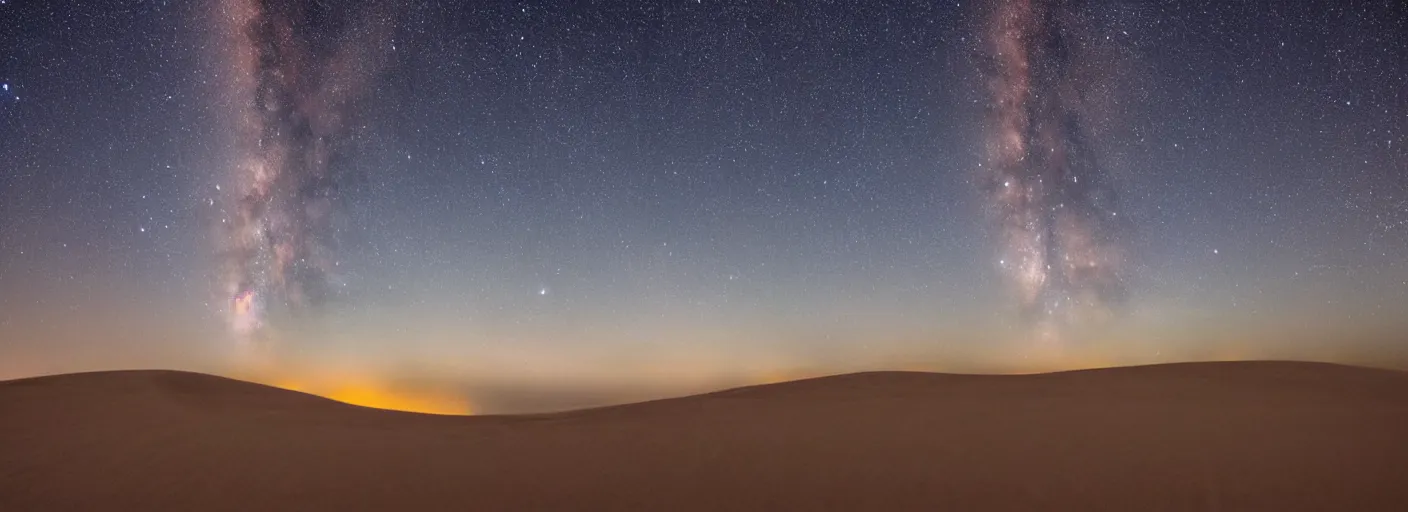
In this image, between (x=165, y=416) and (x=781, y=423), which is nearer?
(x=781, y=423)

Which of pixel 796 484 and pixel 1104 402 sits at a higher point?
pixel 1104 402

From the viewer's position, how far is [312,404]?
26.0 feet

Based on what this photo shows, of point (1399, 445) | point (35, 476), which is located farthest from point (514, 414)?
point (1399, 445)

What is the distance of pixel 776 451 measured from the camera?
18.0ft

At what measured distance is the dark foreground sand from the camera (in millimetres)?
4625

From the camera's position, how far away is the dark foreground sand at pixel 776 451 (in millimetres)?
4625

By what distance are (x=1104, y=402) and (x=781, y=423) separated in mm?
3066

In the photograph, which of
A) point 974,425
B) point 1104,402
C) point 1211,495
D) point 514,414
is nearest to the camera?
point 1211,495

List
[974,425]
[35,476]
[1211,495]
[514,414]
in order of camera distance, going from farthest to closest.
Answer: [514,414] → [974,425] → [35,476] → [1211,495]

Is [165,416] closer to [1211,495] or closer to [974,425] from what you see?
[974,425]

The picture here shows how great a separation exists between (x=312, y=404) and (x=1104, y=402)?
8228 mm

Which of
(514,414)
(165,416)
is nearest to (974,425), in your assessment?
(514,414)

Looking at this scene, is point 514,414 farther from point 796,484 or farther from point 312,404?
point 796,484

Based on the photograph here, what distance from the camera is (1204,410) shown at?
20.4 ft
